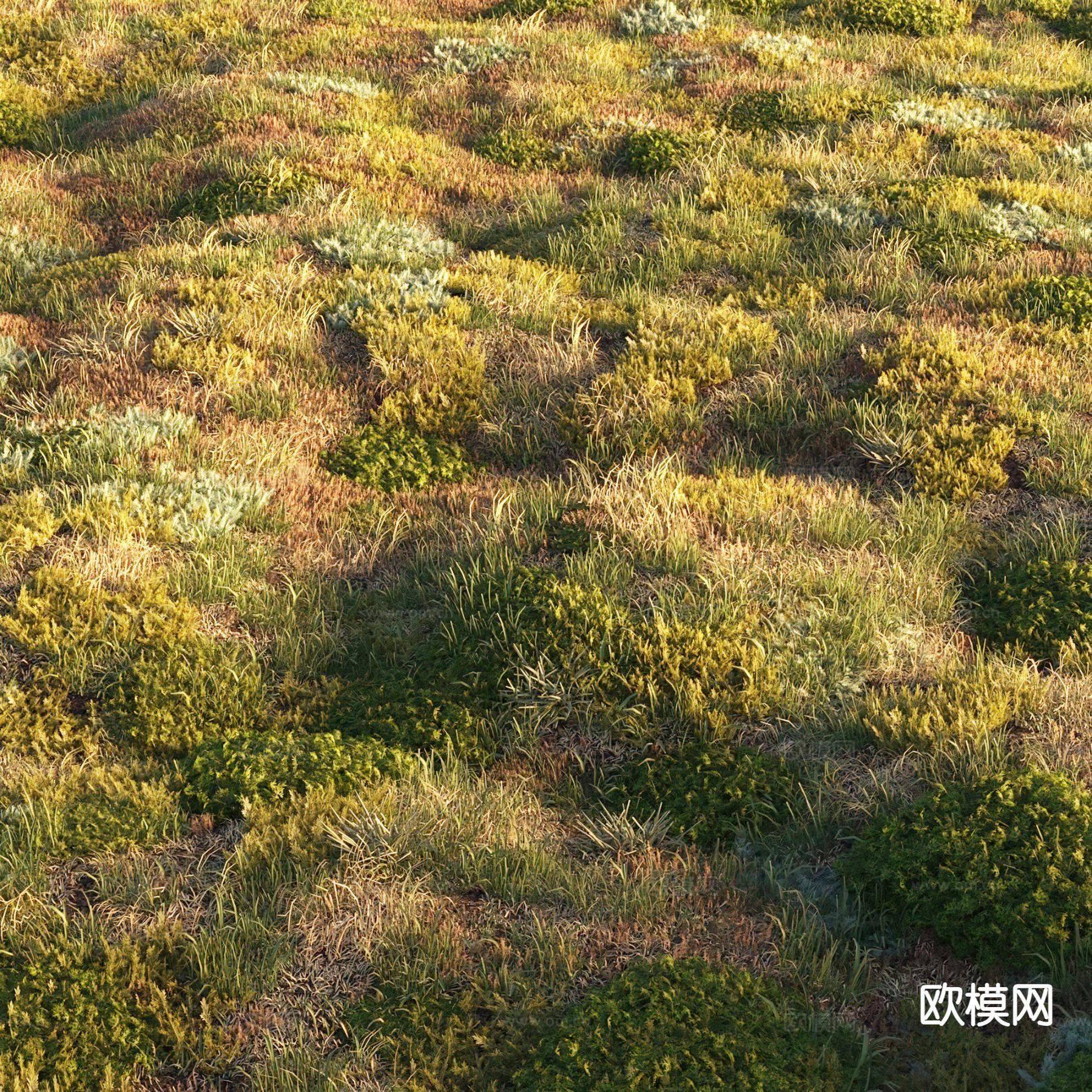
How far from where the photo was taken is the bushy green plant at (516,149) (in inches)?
451

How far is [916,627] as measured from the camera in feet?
19.8

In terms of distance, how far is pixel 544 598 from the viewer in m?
5.97

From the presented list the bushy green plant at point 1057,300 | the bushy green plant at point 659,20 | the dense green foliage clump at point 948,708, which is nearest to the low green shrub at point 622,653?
the dense green foliage clump at point 948,708

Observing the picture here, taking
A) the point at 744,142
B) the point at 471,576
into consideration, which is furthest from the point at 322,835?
the point at 744,142

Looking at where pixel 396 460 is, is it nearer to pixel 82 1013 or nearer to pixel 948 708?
pixel 948 708

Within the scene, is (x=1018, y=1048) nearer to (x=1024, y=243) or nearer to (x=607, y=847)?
(x=607, y=847)

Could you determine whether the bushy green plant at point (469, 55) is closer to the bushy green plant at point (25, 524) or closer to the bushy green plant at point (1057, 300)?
the bushy green plant at point (1057, 300)

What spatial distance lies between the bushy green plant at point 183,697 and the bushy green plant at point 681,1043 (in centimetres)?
223

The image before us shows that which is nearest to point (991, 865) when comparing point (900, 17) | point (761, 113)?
point (761, 113)

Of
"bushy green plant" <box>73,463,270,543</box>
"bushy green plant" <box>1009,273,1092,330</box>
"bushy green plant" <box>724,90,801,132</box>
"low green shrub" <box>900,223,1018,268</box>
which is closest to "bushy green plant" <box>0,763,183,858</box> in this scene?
"bushy green plant" <box>73,463,270,543</box>

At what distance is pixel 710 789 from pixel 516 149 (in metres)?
8.05

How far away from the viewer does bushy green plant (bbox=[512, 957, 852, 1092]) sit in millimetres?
3928

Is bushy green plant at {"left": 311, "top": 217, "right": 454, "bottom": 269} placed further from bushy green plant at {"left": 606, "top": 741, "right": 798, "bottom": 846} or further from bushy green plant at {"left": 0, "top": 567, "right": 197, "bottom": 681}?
bushy green plant at {"left": 606, "top": 741, "right": 798, "bottom": 846}

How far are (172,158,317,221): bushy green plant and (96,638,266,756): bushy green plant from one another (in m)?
5.30
